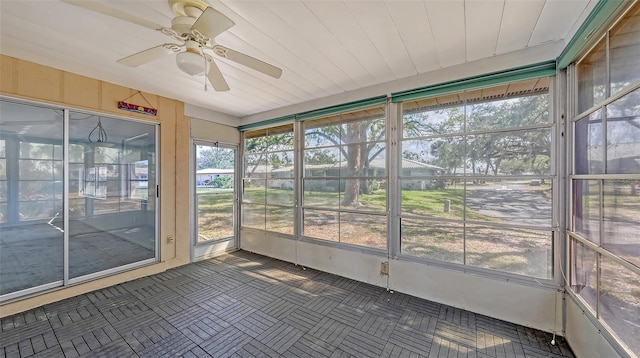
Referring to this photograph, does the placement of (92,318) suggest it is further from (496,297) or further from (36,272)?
(496,297)

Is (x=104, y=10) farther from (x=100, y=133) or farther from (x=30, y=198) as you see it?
(x=30, y=198)

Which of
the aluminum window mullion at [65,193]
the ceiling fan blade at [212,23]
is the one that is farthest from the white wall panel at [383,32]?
the aluminum window mullion at [65,193]

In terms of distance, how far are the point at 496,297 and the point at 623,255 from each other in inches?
46.9

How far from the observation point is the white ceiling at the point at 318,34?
1.72 meters

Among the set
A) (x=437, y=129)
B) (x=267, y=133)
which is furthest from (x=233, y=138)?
(x=437, y=129)

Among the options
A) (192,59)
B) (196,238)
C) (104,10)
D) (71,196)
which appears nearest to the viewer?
(104,10)

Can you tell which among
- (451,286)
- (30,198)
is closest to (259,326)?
(451,286)

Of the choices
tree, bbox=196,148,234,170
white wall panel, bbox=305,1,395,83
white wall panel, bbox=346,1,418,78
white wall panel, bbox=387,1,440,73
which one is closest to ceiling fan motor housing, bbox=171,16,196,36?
white wall panel, bbox=305,1,395,83

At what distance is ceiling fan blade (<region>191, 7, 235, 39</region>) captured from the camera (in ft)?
4.48

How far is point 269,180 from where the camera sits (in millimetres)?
4551

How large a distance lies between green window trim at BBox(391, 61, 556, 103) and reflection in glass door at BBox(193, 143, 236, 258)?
330 cm

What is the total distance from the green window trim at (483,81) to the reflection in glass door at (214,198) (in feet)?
10.8

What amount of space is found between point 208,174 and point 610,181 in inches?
192

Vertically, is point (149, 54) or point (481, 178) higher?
point (149, 54)
